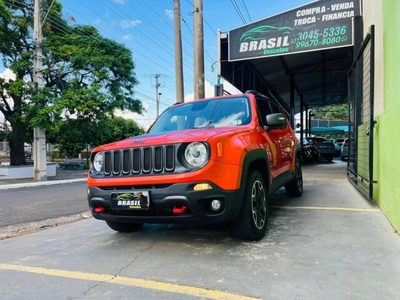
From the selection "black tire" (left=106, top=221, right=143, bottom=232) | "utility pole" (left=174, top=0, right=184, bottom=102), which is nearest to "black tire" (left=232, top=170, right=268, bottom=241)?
"black tire" (left=106, top=221, right=143, bottom=232)

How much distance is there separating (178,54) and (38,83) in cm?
764

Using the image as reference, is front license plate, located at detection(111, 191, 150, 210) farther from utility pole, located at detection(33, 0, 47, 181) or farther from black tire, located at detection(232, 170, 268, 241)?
utility pole, located at detection(33, 0, 47, 181)

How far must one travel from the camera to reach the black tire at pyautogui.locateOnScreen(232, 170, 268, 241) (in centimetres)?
379

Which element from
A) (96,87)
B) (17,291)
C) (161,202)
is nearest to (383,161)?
(161,202)

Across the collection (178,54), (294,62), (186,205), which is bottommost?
(186,205)

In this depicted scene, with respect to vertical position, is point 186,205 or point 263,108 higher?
point 263,108

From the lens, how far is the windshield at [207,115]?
183 inches

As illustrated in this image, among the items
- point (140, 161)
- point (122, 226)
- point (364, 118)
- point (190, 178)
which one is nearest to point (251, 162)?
point (190, 178)

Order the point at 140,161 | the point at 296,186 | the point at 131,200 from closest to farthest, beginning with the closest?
1. the point at 131,200
2. the point at 140,161
3. the point at 296,186

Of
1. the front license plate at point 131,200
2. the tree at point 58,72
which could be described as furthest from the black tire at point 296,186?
the tree at point 58,72

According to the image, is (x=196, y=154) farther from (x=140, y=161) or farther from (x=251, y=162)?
(x=251, y=162)

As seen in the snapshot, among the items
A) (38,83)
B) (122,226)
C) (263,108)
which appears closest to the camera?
(122,226)

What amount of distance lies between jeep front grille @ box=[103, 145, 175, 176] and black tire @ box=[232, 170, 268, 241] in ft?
3.12

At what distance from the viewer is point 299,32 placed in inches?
436
